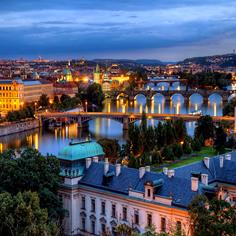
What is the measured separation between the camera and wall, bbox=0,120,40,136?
63.9 m

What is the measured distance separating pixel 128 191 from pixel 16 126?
1828 inches

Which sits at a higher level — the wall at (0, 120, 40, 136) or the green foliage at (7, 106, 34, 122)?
the green foliage at (7, 106, 34, 122)

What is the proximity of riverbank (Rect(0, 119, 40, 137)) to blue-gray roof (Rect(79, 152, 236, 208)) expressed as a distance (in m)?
41.5

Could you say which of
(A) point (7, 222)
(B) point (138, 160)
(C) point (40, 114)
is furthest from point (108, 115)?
(A) point (7, 222)

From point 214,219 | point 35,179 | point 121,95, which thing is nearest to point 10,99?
point 121,95

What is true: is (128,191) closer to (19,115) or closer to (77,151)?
(77,151)

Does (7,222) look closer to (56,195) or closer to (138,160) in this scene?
(56,195)

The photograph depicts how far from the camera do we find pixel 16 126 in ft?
218

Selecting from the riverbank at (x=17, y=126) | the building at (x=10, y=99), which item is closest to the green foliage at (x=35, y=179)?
the riverbank at (x=17, y=126)

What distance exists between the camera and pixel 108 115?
227 feet

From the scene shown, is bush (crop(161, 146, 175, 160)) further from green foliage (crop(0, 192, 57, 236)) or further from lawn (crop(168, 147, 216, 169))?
green foliage (crop(0, 192, 57, 236))

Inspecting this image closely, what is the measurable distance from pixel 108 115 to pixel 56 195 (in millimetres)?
46092

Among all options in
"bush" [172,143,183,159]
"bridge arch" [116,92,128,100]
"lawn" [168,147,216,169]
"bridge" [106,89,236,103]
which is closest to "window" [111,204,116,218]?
"lawn" [168,147,216,169]

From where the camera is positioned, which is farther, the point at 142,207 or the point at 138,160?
the point at 138,160
